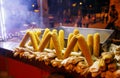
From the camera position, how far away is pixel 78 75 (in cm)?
131

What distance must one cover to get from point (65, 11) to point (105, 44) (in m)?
5.04

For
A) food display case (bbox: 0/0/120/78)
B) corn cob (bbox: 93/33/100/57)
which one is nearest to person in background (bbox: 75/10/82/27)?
food display case (bbox: 0/0/120/78)

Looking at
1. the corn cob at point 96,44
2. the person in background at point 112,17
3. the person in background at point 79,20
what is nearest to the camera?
the corn cob at point 96,44

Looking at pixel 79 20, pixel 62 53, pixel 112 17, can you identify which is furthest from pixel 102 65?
pixel 79 20

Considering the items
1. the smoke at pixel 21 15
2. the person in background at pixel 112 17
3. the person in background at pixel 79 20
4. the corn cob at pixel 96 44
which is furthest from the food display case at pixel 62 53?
the person in background at pixel 79 20

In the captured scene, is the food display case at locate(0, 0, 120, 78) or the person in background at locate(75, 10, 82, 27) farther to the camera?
the person in background at locate(75, 10, 82, 27)

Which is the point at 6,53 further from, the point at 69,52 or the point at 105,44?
the point at 105,44

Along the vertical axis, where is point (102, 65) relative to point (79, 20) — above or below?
above

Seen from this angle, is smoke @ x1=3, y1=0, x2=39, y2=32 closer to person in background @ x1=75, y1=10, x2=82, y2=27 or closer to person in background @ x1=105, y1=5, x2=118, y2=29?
person in background @ x1=75, y1=10, x2=82, y2=27

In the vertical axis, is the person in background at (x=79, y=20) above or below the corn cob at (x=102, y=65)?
below

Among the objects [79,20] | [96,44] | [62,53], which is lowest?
[79,20]

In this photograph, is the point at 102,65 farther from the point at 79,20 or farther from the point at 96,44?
the point at 79,20

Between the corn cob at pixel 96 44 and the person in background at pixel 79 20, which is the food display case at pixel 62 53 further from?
the person in background at pixel 79 20

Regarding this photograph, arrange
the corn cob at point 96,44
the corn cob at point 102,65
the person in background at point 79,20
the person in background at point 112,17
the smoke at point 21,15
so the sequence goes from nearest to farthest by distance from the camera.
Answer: the corn cob at point 102,65, the corn cob at point 96,44, the person in background at point 112,17, the smoke at point 21,15, the person in background at point 79,20
